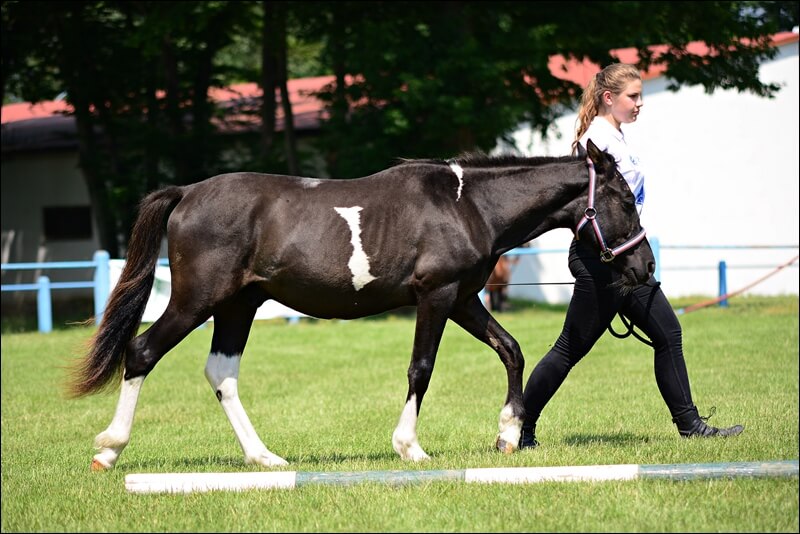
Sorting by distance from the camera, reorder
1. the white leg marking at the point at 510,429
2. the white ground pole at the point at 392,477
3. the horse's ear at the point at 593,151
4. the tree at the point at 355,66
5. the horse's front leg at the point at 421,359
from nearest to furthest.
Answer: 1. the white ground pole at the point at 392,477
2. the horse's front leg at the point at 421,359
3. the horse's ear at the point at 593,151
4. the white leg marking at the point at 510,429
5. the tree at the point at 355,66

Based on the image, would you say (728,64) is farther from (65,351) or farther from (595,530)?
(595,530)

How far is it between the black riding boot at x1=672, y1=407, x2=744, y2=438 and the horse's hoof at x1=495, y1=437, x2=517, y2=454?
1.26m

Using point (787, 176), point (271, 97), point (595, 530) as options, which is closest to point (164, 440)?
point (595, 530)

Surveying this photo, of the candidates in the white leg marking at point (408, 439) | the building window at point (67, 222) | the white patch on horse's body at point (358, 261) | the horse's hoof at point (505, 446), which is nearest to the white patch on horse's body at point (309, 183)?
the white patch on horse's body at point (358, 261)

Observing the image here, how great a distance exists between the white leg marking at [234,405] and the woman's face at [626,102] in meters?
2.89

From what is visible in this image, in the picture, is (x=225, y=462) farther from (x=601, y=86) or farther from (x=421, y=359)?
(x=601, y=86)

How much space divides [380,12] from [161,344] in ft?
60.2

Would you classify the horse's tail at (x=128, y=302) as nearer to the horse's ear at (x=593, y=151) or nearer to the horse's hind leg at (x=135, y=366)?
the horse's hind leg at (x=135, y=366)

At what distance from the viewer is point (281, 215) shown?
255 inches

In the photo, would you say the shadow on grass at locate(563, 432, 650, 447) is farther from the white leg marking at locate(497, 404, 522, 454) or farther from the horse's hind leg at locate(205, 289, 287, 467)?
the horse's hind leg at locate(205, 289, 287, 467)

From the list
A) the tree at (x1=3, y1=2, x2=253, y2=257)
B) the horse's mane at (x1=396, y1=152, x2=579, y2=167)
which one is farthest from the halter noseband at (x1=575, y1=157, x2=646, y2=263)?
the tree at (x1=3, y1=2, x2=253, y2=257)

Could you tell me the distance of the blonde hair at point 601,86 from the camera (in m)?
6.76

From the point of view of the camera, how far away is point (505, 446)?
22.0 feet

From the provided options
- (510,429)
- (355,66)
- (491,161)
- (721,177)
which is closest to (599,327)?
(510,429)
